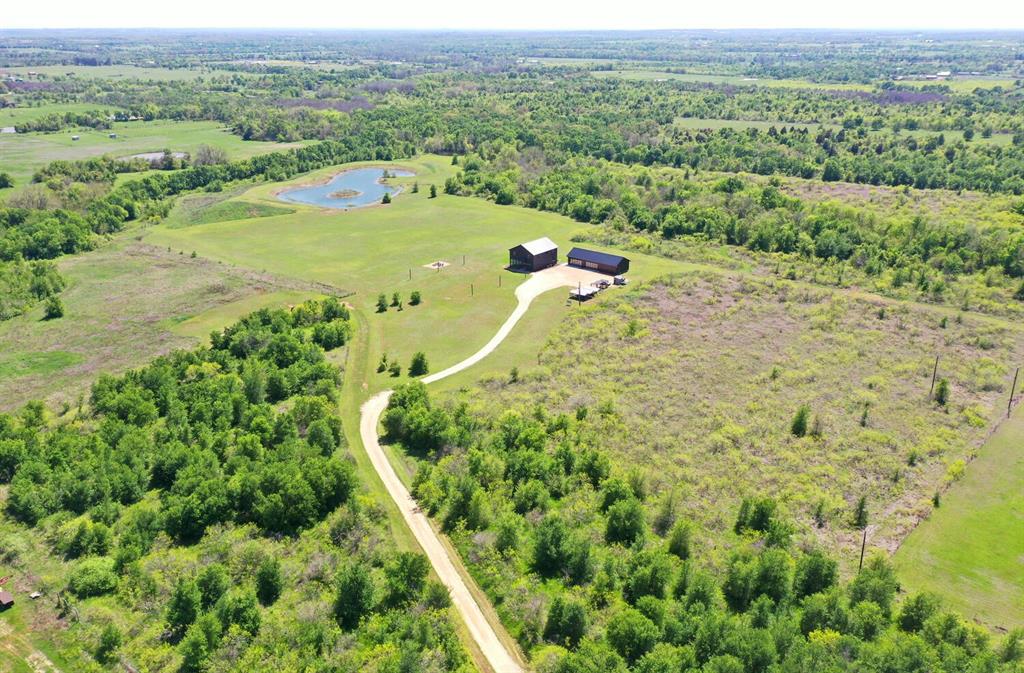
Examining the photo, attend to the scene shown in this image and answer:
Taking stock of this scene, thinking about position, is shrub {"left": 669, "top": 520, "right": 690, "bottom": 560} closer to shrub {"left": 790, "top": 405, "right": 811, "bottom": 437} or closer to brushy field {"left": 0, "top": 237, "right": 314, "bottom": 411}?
shrub {"left": 790, "top": 405, "right": 811, "bottom": 437}

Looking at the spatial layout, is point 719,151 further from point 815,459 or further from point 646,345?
point 815,459

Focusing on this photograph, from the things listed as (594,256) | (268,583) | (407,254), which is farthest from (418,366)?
(407,254)

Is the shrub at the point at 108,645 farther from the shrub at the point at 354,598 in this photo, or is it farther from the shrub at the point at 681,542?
the shrub at the point at 681,542

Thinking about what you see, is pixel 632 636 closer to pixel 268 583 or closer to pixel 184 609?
pixel 268 583

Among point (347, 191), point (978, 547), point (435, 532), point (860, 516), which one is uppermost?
point (347, 191)

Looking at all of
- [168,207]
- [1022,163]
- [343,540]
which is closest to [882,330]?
[343,540]
